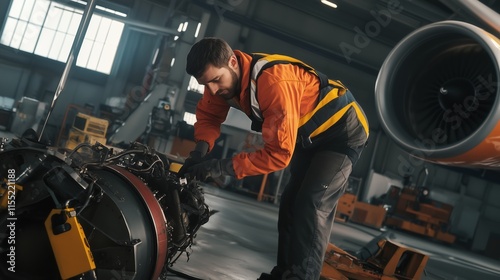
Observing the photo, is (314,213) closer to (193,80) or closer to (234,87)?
(234,87)

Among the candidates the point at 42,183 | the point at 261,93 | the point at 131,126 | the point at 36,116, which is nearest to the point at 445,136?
the point at 261,93

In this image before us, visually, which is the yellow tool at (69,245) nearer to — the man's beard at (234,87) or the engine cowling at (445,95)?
the man's beard at (234,87)

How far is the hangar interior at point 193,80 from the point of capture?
683 inches

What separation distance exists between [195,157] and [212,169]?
0.43m

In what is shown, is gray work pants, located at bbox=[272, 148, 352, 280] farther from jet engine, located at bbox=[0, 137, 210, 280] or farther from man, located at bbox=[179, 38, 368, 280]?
jet engine, located at bbox=[0, 137, 210, 280]

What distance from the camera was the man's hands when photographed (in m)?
2.57

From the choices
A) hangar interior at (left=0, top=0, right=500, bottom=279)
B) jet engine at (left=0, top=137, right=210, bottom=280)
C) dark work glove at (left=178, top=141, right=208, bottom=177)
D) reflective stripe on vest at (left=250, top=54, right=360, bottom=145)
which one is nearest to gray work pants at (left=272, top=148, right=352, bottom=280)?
reflective stripe on vest at (left=250, top=54, right=360, bottom=145)

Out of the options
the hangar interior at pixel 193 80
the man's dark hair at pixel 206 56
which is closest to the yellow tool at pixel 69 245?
the man's dark hair at pixel 206 56

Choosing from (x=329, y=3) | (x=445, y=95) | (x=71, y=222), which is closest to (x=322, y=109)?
(x=445, y=95)

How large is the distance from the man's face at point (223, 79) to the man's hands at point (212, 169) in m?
0.36

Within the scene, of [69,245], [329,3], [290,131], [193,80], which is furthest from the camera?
[193,80]

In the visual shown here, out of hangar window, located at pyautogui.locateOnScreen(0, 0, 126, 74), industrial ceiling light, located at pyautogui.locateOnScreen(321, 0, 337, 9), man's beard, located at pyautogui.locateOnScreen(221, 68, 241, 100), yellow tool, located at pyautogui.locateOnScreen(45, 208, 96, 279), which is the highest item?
industrial ceiling light, located at pyautogui.locateOnScreen(321, 0, 337, 9)

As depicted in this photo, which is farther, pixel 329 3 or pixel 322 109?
pixel 329 3

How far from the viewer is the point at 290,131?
254cm
